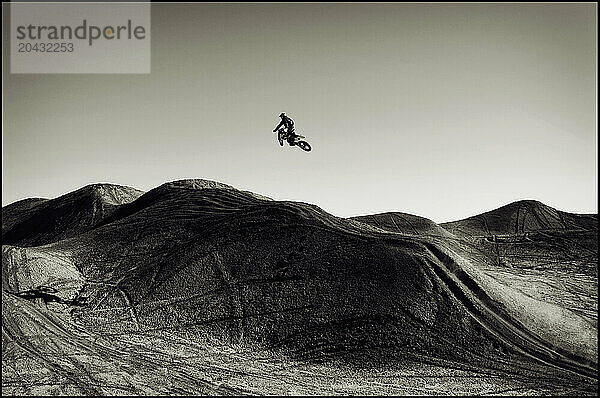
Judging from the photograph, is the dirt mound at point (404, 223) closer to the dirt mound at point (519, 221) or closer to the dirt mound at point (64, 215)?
the dirt mound at point (519, 221)

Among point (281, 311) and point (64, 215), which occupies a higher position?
point (64, 215)

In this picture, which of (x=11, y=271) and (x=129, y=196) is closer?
(x=11, y=271)

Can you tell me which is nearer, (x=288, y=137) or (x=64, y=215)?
(x=288, y=137)

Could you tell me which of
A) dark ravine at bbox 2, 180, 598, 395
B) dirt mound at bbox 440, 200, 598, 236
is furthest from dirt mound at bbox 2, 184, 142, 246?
dirt mound at bbox 440, 200, 598, 236

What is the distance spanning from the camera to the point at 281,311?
1573 cm

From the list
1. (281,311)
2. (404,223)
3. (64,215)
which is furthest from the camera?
(404,223)

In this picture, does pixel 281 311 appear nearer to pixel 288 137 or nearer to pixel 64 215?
Result: pixel 288 137

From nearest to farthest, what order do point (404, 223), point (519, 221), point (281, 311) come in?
point (281, 311) → point (404, 223) → point (519, 221)

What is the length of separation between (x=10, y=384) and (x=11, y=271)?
206 inches

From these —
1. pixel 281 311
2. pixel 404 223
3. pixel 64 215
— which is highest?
pixel 64 215

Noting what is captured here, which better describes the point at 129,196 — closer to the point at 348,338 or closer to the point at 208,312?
the point at 208,312

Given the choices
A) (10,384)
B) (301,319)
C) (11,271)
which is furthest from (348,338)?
(11,271)

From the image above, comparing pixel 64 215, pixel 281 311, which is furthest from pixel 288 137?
pixel 64 215

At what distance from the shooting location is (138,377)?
1252 cm
